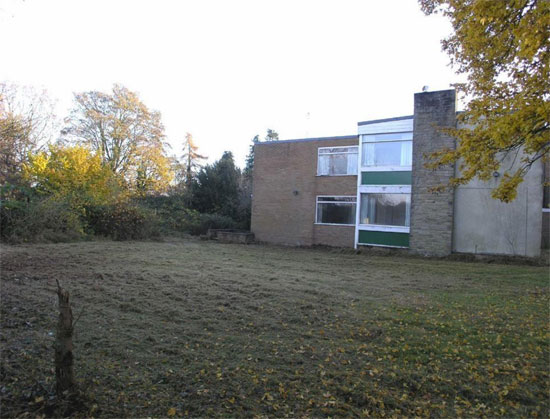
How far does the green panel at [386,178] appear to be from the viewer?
17.0 metres

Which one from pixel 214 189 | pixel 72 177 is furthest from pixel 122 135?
pixel 72 177

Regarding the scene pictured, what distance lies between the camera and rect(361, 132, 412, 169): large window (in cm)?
1714

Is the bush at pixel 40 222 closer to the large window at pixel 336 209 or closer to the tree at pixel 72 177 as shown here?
the tree at pixel 72 177

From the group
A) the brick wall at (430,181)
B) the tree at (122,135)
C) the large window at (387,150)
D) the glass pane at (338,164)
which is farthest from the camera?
the tree at (122,135)

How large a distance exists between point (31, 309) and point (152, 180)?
2361cm

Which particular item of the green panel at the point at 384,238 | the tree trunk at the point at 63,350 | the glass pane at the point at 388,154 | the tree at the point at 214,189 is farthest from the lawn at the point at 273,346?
the tree at the point at 214,189

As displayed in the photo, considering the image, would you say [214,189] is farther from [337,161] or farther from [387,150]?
[387,150]

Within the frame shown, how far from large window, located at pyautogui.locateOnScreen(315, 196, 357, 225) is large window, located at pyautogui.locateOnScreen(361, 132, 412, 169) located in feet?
6.72

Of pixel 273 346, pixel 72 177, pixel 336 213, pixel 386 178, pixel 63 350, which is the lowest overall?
pixel 273 346

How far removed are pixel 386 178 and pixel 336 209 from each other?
2975 mm

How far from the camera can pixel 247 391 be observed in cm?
358

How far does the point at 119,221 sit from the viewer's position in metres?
18.9

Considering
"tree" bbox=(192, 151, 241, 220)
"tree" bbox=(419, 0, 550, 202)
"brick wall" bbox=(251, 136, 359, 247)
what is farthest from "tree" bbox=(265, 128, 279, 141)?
"tree" bbox=(419, 0, 550, 202)

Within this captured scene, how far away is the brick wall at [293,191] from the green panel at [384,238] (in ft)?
2.10
